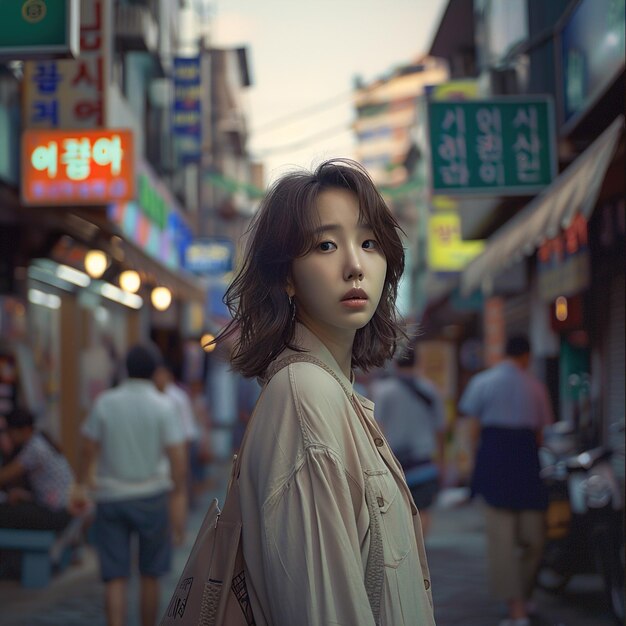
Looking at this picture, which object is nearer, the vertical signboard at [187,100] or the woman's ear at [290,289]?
the woman's ear at [290,289]

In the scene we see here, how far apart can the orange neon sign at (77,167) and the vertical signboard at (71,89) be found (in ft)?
0.57

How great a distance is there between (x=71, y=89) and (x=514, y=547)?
6.08 m

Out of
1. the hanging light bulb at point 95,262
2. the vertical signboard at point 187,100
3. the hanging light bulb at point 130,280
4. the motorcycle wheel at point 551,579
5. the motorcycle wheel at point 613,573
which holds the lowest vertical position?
the motorcycle wheel at point 551,579

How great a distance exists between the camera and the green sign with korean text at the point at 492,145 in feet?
30.1

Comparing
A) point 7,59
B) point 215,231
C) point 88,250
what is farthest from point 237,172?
point 7,59

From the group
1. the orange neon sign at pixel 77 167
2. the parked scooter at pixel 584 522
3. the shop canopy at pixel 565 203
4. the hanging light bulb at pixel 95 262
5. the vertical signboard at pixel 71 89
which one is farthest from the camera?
the hanging light bulb at pixel 95 262

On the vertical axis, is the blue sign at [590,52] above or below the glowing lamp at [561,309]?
above

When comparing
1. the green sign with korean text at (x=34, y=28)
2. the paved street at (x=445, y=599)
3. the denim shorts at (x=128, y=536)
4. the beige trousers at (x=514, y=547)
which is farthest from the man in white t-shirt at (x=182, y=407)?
the green sign with korean text at (x=34, y=28)

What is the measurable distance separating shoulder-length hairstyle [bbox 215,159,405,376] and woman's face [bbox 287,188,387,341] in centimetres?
2

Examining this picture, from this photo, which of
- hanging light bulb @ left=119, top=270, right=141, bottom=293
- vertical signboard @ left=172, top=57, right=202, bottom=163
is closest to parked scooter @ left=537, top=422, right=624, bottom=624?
hanging light bulb @ left=119, top=270, right=141, bottom=293

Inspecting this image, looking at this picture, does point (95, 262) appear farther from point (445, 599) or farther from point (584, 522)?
point (584, 522)

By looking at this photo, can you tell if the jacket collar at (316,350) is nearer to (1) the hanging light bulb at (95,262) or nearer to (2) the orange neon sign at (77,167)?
(2) the orange neon sign at (77,167)

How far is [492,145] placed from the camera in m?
9.22

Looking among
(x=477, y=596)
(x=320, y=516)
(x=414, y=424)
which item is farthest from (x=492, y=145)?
(x=320, y=516)
